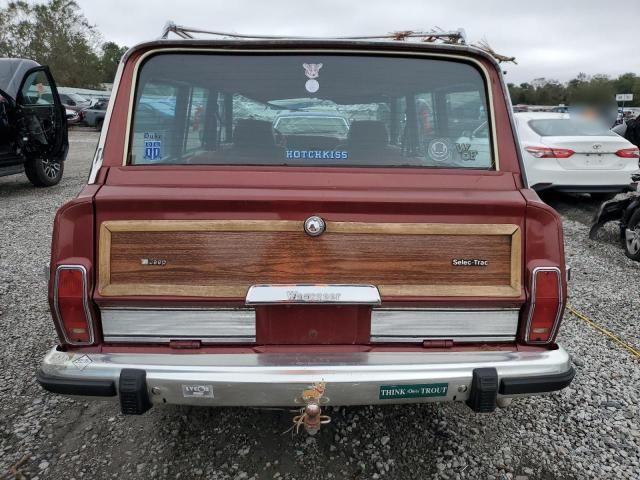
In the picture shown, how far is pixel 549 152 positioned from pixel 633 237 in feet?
7.02

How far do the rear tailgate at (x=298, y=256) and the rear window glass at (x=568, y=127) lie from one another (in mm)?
6451

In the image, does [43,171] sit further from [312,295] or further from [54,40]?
[54,40]

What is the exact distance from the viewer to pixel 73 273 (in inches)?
80.7

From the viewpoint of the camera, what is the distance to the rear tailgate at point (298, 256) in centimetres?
207

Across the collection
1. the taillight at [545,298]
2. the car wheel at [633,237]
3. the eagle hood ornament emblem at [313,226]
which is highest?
the eagle hood ornament emblem at [313,226]

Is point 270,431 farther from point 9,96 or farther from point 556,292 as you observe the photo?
point 9,96

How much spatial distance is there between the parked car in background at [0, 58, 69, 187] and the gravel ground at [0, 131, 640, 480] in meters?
6.41

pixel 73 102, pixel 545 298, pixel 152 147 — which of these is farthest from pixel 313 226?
pixel 73 102

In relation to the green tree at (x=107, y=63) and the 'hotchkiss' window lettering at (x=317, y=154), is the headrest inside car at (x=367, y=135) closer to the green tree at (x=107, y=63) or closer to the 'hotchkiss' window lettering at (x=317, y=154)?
the 'hotchkiss' window lettering at (x=317, y=154)

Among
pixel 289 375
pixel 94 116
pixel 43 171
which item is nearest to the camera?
pixel 289 375

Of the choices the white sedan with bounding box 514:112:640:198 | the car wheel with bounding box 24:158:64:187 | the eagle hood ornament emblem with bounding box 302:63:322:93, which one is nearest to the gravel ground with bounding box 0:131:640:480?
the eagle hood ornament emblem with bounding box 302:63:322:93

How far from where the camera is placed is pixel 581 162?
24.3ft

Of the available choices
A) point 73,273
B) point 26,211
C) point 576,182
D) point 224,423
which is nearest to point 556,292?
point 224,423

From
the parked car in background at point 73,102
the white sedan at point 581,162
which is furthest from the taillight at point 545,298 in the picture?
the parked car in background at point 73,102
